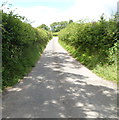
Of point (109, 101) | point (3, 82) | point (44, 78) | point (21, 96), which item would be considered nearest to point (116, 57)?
point (109, 101)

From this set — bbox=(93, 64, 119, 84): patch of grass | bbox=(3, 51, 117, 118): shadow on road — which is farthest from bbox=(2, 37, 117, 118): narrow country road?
bbox=(93, 64, 119, 84): patch of grass

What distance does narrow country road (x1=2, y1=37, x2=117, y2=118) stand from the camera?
4266mm

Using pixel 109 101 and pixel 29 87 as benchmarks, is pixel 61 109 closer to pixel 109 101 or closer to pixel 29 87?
pixel 109 101

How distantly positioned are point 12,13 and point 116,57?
21.5ft

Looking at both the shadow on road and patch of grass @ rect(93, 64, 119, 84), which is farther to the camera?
patch of grass @ rect(93, 64, 119, 84)

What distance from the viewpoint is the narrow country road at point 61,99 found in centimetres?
427

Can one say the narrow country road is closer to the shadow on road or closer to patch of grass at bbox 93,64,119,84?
the shadow on road

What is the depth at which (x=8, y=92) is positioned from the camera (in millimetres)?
5895

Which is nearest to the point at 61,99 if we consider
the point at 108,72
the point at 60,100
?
the point at 60,100

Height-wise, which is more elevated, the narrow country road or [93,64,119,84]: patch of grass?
[93,64,119,84]: patch of grass

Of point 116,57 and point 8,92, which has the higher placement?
point 116,57

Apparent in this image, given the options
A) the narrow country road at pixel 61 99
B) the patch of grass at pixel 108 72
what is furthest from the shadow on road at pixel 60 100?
the patch of grass at pixel 108 72

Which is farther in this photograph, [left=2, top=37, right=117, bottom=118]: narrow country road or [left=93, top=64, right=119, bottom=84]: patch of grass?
[left=93, top=64, right=119, bottom=84]: patch of grass

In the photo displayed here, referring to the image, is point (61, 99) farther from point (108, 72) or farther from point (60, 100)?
point (108, 72)
